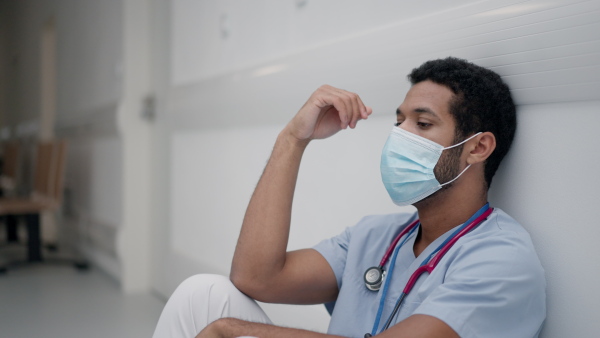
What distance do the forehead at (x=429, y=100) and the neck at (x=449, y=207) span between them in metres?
0.19

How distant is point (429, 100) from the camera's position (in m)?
1.44

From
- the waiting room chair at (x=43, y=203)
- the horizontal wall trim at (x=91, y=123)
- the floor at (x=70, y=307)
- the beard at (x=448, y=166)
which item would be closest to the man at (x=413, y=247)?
the beard at (x=448, y=166)

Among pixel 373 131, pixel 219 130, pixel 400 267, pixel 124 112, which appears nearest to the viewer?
pixel 400 267

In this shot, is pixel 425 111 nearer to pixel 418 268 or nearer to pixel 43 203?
pixel 418 268

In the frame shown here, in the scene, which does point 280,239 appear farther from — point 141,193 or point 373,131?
point 141,193

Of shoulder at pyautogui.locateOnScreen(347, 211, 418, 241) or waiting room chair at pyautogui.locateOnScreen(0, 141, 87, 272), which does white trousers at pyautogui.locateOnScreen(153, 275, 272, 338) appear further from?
waiting room chair at pyautogui.locateOnScreen(0, 141, 87, 272)

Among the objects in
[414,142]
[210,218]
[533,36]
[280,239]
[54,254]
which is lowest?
[54,254]

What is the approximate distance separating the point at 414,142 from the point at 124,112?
310cm

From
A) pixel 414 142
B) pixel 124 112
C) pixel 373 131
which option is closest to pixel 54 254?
pixel 124 112

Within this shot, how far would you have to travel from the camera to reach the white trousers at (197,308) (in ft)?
5.29

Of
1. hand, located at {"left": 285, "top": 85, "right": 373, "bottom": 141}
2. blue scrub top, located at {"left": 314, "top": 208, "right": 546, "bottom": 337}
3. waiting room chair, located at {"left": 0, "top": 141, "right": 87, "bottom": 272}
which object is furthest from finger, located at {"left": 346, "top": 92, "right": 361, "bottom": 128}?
waiting room chair, located at {"left": 0, "top": 141, "right": 87, "bottom": 272}

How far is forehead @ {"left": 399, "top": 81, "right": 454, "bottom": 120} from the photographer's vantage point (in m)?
1.42

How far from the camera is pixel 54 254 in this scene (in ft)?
19.1

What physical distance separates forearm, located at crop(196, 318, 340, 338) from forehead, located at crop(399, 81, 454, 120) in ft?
2.02
